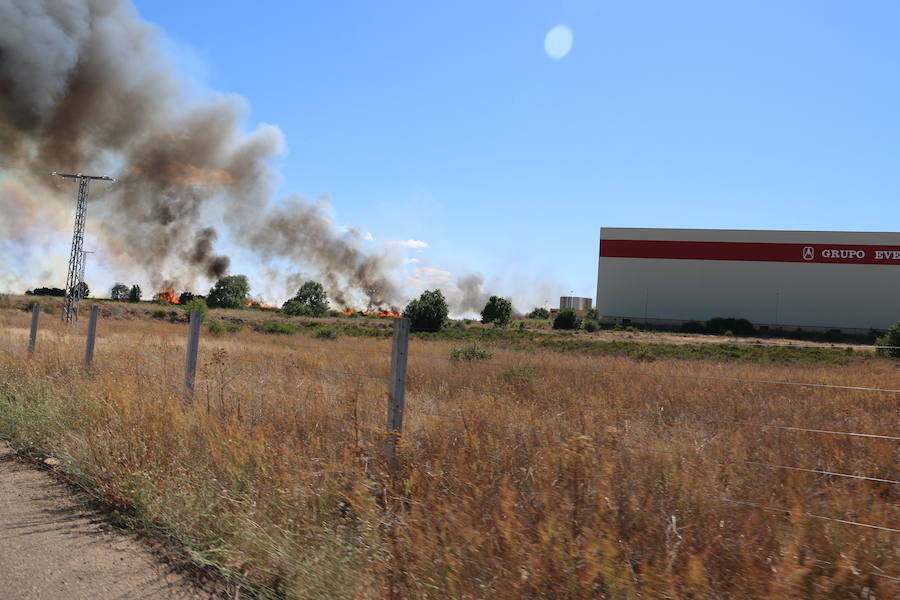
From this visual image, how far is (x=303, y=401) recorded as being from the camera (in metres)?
6.41

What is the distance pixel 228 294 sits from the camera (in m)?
88.4

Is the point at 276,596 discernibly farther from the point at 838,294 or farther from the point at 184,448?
the point at 838,294

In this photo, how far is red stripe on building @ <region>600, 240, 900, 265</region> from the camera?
54.2 m

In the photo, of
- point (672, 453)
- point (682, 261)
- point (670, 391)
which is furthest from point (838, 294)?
point (672, 453)

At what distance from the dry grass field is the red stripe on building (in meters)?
52.9

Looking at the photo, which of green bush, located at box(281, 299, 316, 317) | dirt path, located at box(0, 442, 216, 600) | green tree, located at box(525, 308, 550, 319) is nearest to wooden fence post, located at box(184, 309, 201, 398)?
dirt path, located at box(0, 442, 216, 600)

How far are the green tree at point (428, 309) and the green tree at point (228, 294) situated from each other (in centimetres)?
3682

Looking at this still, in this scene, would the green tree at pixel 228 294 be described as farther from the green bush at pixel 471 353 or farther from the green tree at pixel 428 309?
the green bush at pixel 471 353

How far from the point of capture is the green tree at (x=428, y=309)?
55562mm

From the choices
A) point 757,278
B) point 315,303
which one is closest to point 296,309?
point 315,303

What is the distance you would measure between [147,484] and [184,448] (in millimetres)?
613

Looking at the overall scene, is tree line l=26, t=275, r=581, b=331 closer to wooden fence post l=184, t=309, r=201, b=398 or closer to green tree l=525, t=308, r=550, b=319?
green tree l=525, t=308, r=550, b=319

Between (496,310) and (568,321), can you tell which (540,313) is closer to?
(496,310)

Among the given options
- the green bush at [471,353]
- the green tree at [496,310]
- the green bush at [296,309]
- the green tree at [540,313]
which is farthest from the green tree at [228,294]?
the green bush at [471,353]
